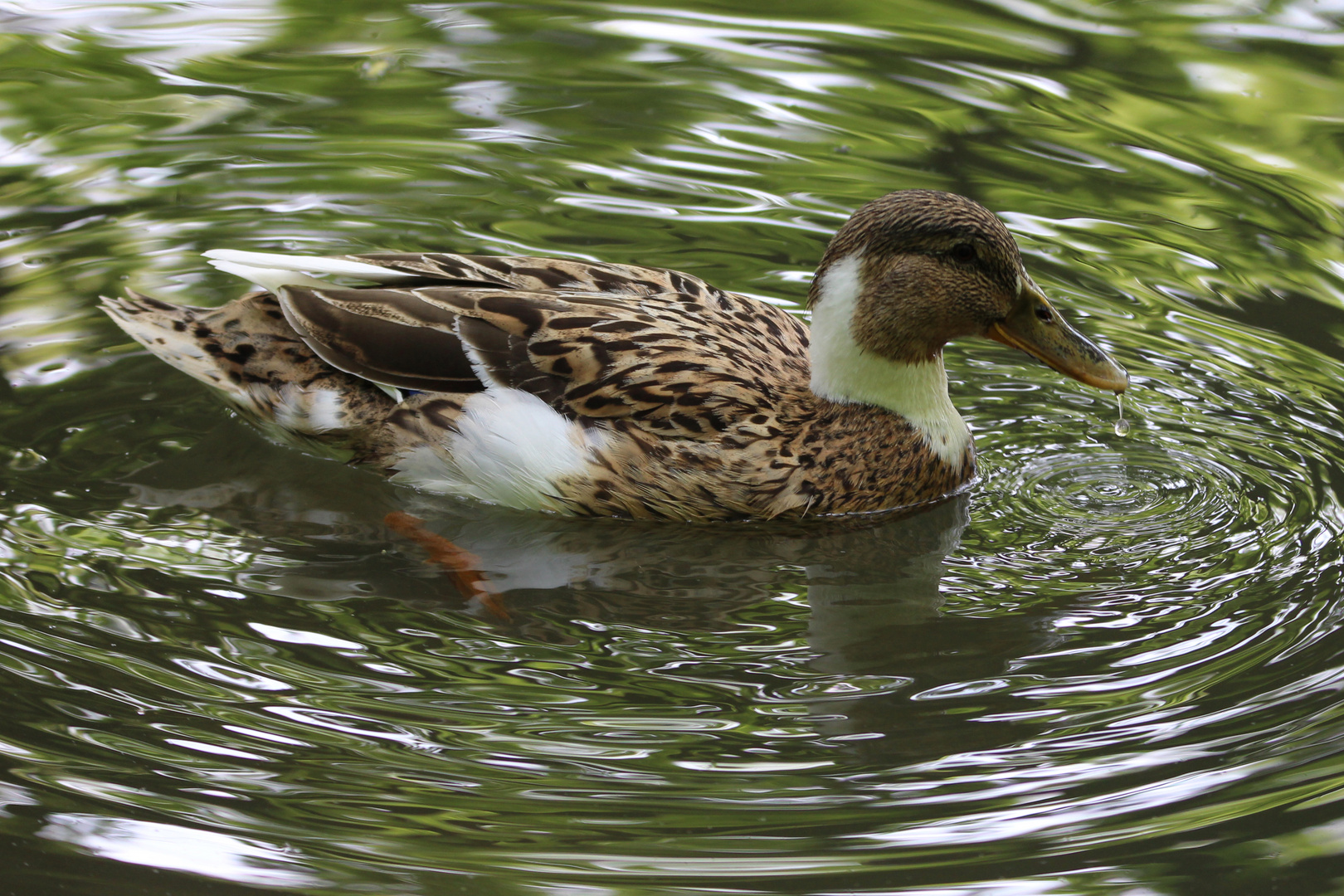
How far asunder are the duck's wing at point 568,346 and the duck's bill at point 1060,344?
94 cm

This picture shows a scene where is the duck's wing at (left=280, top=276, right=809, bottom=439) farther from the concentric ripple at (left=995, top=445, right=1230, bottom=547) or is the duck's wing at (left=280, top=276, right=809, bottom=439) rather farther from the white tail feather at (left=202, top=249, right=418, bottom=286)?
the concentric ripple at (left=995, top=445, right=1230, bottom=547)

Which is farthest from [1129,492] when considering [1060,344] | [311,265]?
[311,265]

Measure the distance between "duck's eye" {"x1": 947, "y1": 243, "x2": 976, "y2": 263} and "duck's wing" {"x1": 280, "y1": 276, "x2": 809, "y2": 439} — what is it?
2.65 feet

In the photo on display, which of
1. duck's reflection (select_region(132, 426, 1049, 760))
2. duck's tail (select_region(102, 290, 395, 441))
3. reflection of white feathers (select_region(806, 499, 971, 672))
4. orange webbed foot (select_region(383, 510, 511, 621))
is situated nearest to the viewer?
duck's reflection (select_region(132, 426, 1049, 760))

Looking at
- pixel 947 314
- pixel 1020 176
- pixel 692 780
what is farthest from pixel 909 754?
pixel 1020 176

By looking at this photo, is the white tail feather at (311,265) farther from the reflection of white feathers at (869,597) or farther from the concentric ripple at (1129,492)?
the concentric ripple at (1129,492)

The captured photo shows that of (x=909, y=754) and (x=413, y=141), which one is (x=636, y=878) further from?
(x=413, y=141)

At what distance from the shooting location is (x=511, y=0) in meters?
10.7

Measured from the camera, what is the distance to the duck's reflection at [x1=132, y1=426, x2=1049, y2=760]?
5.18 m

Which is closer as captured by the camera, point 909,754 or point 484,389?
point 909,754

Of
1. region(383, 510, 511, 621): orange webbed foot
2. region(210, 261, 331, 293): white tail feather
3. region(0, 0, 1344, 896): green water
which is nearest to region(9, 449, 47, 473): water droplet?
region(0, 0, 1344, 896): green water

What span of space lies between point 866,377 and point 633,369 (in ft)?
3.20

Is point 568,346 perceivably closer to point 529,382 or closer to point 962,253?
point 529,382

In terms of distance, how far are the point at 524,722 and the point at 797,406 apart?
6.77 ft
